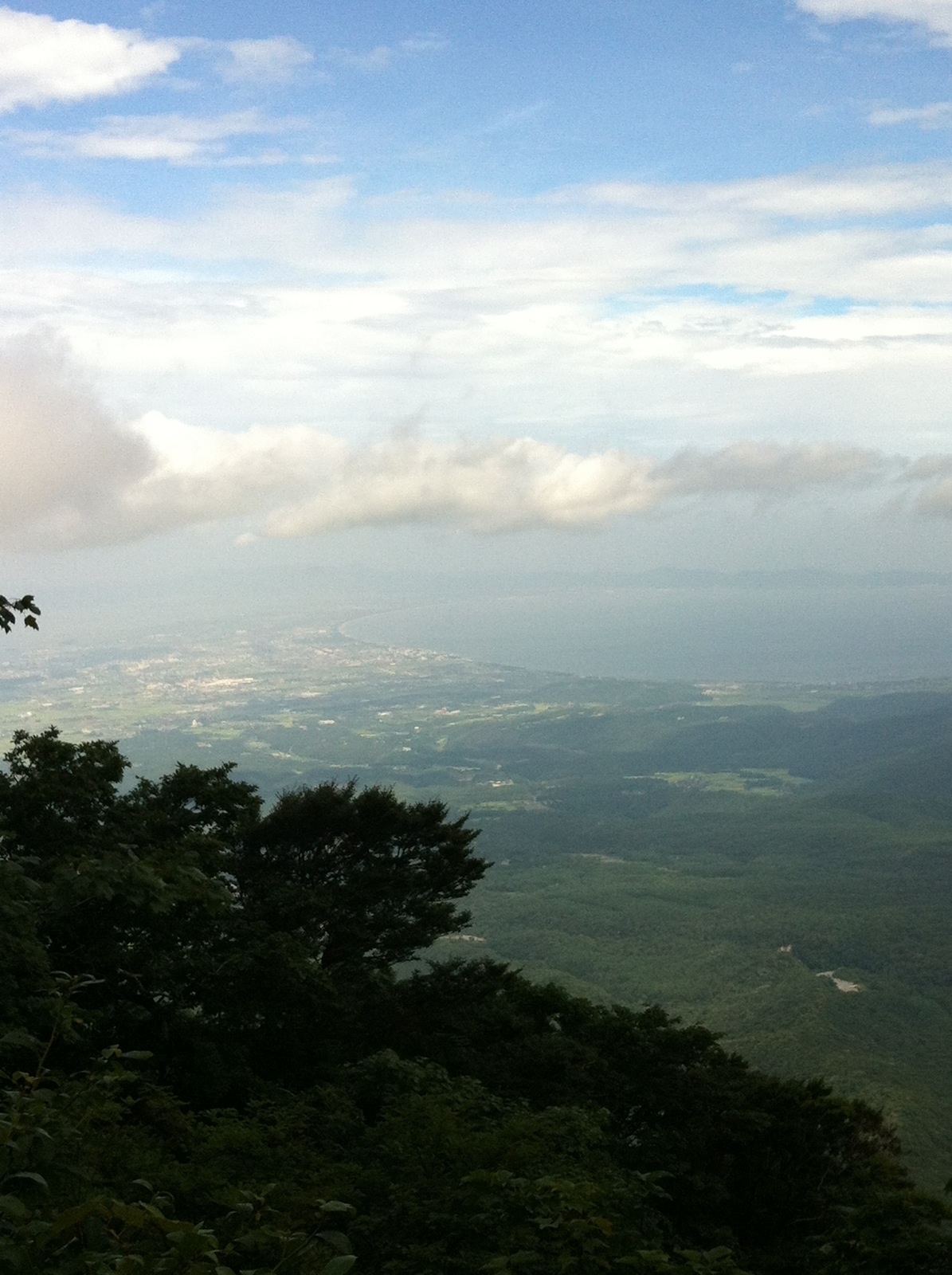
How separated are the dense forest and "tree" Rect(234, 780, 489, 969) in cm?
5

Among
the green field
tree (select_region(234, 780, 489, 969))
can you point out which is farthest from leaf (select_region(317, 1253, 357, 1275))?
the green field

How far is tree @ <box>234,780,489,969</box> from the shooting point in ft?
64.7

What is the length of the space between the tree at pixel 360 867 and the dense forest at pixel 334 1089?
54mm

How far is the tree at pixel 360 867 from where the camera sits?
19719 millimetres

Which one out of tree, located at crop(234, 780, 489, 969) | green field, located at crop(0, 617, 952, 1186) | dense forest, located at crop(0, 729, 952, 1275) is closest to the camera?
dense forest, located at crop(0, 729, 952, 1275)

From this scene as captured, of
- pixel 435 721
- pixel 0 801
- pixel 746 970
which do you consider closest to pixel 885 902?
pixel 746 970

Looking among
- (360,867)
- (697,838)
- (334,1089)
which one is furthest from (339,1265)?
(697,838)

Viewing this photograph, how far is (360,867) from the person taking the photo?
2044 cm

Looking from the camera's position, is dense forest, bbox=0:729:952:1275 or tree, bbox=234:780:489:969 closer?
dense forest, bbox=0:729:952:1275

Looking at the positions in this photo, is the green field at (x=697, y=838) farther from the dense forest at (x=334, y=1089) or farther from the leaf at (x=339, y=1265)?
the leaf at (x=339, y=1265)

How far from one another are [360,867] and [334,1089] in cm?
812

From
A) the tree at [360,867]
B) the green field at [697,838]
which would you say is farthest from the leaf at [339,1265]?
the green field at [697,838]

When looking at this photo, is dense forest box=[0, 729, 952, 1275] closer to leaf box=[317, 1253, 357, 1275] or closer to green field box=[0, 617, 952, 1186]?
leaf box=[317, 1253, 357, 1275]

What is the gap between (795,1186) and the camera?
14688mm
